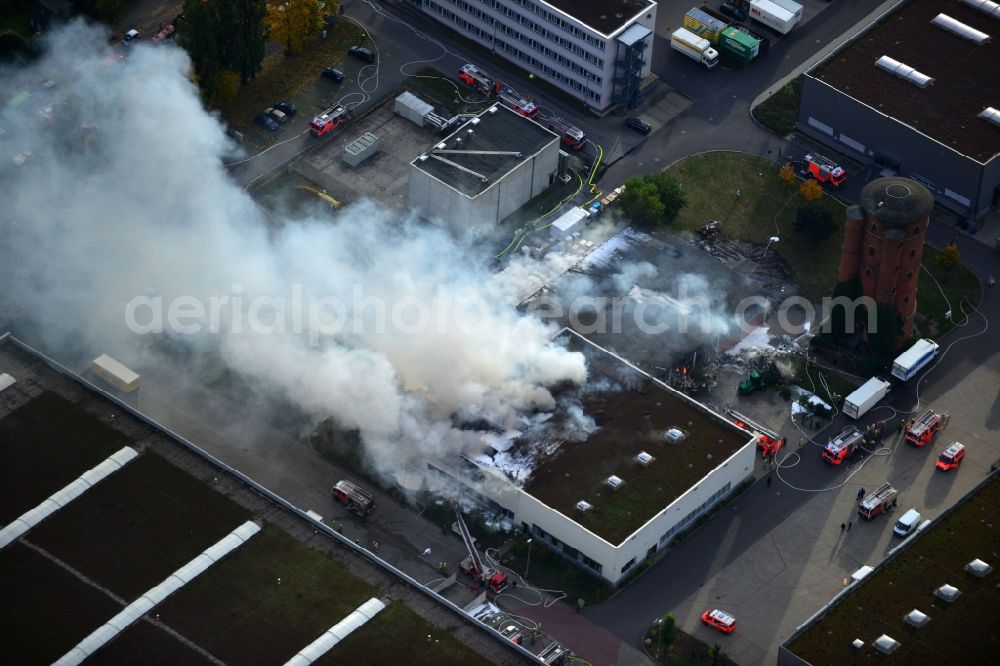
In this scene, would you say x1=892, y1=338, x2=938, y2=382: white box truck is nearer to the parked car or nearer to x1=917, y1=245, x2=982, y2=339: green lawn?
x1=917, y1=245, x2=982, y2=339: green lawn

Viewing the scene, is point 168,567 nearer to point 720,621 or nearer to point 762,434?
point 720,621

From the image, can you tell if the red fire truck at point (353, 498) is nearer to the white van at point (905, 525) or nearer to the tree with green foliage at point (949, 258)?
the white van at point (905, 525)

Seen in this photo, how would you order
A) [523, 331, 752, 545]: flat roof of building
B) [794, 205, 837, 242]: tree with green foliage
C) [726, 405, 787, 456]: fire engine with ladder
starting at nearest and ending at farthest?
[523, 331, 752, 545]: flat roof of building < [726, 405, 787, 456]: fire engine with ladder < [794, 205, 837, 242]: tree with green foliage

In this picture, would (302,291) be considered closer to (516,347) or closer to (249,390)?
(249,390)

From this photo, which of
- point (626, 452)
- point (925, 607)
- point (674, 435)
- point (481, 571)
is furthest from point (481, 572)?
point (925, 607)

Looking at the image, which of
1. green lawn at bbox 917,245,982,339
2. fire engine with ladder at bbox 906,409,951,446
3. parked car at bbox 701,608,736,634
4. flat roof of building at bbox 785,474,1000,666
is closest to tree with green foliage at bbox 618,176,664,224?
green lawn at bbox 917,245,982,339

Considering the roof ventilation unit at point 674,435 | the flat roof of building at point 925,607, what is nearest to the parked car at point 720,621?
the flat roof of building at point 925,607
